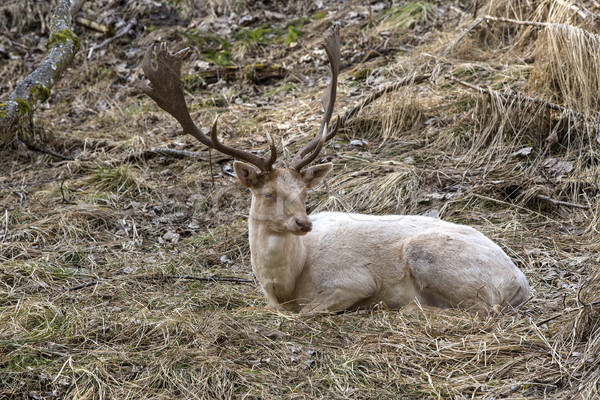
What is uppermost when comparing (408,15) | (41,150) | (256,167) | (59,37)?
(59,37)

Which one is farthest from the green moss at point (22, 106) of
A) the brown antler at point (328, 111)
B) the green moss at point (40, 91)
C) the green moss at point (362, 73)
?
the green moss at point (362, 73)

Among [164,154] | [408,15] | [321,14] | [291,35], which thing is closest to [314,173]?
[164,154]

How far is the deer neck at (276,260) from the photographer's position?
5.73 meters

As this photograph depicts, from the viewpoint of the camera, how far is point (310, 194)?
8281 mm

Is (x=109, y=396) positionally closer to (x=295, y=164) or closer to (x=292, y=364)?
(x=292, y=364)

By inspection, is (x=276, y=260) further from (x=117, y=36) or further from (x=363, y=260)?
(x=117, y=36)

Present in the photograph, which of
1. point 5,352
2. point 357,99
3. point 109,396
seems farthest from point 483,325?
point 357,99

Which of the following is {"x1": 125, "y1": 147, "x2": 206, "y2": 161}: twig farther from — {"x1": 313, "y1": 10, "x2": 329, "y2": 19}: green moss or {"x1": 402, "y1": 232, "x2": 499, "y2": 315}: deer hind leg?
{"x1": 313, "y1": 10, "x2": 329, "y2": 19}: green moss

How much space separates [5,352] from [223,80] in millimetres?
7783

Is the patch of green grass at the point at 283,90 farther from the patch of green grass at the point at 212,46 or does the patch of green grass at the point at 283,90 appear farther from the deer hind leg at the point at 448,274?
the deer hind leg at the point at 448,274

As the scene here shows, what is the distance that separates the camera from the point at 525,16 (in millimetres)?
10281

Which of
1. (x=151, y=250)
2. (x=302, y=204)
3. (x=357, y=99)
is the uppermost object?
(x=302, y=204)

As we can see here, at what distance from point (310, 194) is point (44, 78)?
10.7 ft

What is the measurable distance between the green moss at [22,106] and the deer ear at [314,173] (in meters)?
3.15
